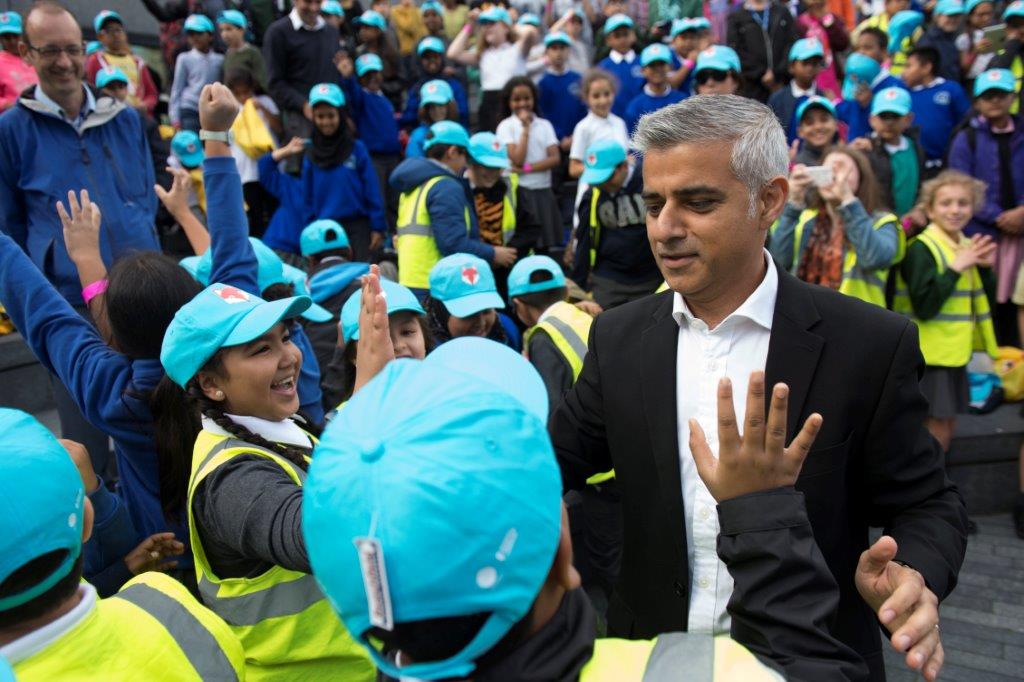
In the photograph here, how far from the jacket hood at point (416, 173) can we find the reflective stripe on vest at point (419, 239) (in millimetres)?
46

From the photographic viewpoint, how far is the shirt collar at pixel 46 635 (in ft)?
4.79

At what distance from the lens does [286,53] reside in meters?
8.43

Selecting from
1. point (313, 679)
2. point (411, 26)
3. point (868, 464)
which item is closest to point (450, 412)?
point (868, 464)

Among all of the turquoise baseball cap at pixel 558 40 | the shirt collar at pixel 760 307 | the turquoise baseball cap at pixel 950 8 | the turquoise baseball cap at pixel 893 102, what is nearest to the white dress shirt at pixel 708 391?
the shirt collar at pixel 760 307

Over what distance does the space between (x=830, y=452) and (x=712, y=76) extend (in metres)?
6.55

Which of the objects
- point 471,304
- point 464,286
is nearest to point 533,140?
point 464,286

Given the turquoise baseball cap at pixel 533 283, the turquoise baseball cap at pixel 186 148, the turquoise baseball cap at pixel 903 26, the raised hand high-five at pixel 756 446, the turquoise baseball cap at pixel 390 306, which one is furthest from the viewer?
the turquoise baseball cap at pixel 903 26

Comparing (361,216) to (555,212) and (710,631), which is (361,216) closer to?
(555,212)

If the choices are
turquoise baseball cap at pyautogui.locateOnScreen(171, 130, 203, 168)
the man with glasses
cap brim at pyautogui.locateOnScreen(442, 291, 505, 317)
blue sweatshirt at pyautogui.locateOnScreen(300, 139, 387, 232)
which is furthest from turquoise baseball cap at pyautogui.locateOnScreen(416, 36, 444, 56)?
cap brim at pyautogui.locateOnScreen(442, 291, 505, 317)

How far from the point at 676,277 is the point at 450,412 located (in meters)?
1.01

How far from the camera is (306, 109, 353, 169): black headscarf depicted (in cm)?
718

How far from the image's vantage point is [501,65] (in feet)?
31.7

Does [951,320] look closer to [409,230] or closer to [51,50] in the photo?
[409,230]

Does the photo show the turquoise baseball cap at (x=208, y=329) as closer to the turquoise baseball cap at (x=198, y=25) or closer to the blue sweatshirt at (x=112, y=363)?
the blue sweatshirt at (x=112, y=363)
